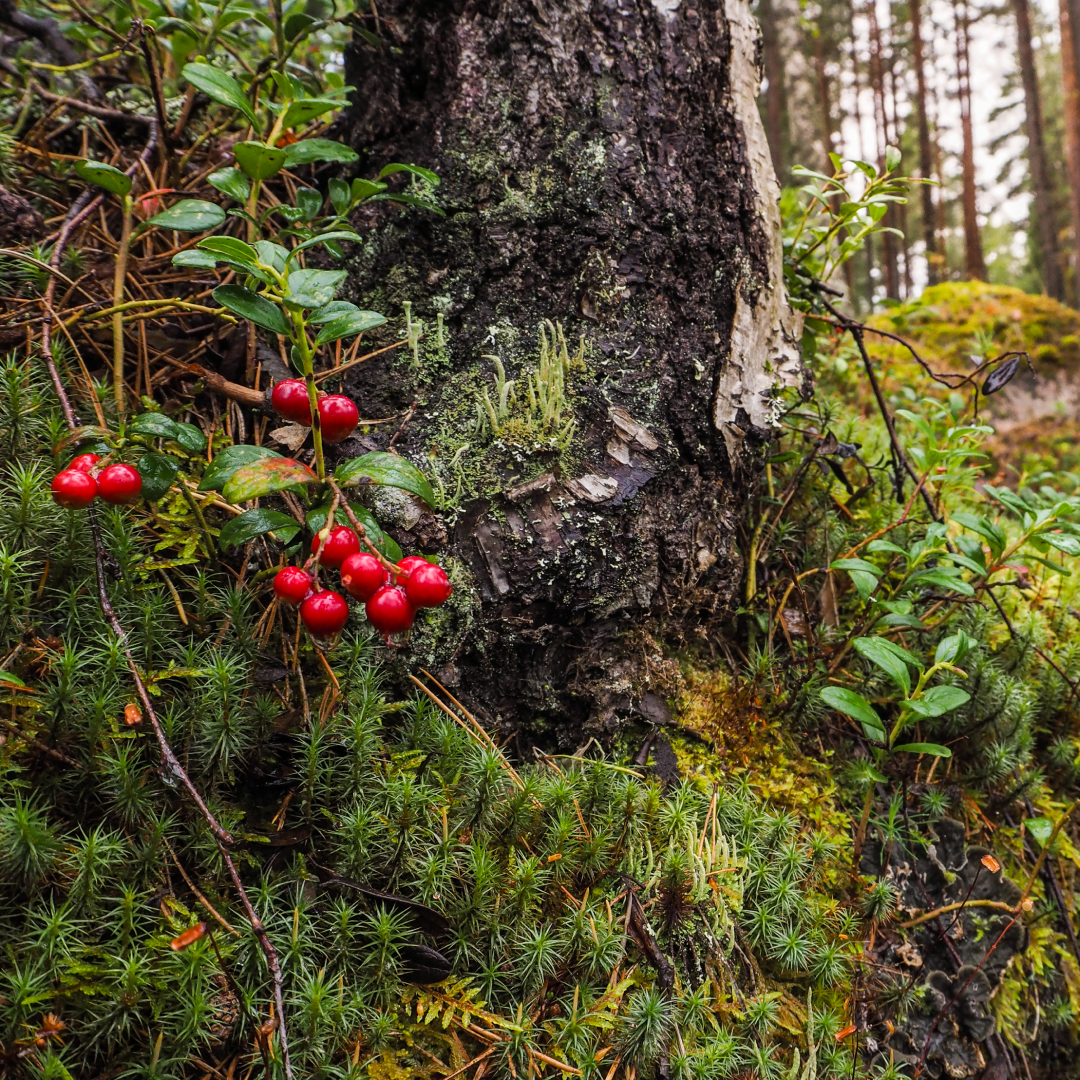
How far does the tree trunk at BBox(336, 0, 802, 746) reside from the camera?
6.42 feet

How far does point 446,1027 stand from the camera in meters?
1.42

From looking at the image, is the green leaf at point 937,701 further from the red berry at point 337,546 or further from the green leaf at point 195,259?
the green leaf at point 195,259

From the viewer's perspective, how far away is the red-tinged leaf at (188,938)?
1.18 m

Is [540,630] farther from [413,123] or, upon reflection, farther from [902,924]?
[413,123]

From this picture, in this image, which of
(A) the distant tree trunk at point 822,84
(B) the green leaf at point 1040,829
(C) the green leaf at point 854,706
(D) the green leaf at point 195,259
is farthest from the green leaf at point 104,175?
(A) the distant tree trunk at point 822,84

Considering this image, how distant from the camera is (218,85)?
1888 millimetres

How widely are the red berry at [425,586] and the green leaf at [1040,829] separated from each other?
208cm

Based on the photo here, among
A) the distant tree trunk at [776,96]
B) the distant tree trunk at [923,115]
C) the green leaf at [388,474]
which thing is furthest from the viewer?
the distant tree trunk at [776,96]

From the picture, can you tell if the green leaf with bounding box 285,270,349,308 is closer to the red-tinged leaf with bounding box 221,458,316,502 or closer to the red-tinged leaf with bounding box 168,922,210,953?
the red-tinged leaf with bounding box 221,458,316,502

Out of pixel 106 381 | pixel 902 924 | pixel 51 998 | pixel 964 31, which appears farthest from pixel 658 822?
pixel 964 31

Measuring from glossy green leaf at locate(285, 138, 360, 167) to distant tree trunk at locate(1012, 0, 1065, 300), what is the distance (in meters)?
15.2

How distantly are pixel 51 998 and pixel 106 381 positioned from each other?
1.50 metres

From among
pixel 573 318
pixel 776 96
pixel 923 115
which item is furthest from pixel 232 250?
pixel 923 115

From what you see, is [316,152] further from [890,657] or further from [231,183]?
[890,657]
